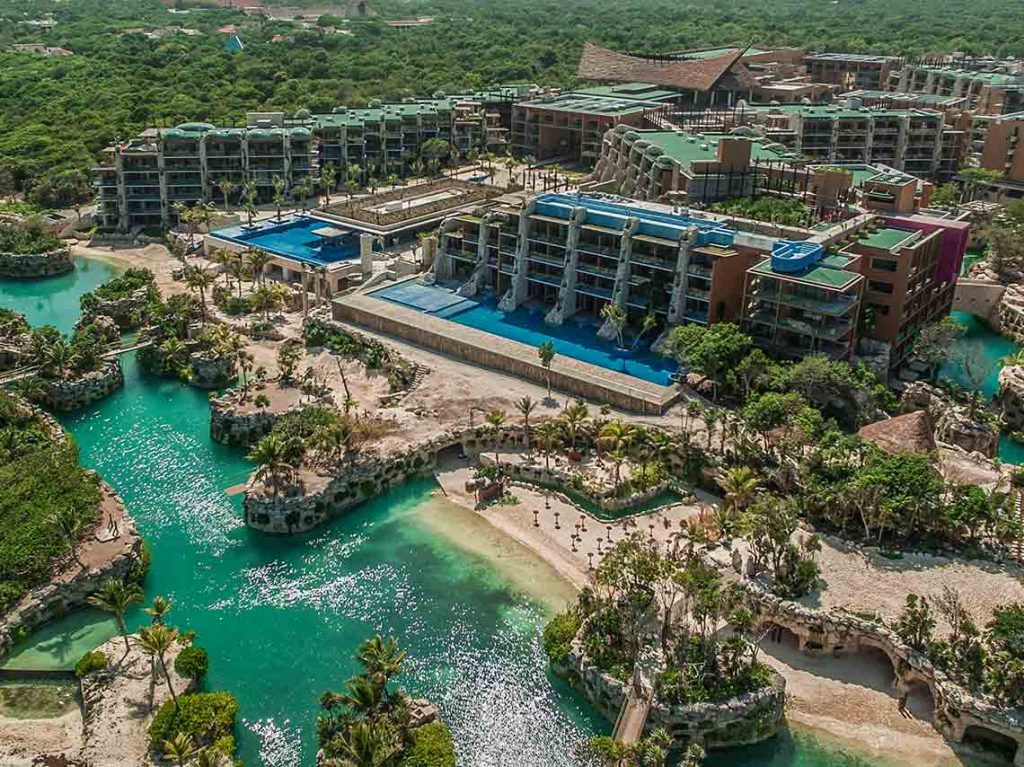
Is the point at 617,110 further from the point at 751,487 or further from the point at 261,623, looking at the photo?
the point at 261,623

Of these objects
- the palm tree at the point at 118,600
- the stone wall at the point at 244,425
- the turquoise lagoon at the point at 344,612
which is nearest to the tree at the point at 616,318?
the turquoise lagoon at the point at 344,612

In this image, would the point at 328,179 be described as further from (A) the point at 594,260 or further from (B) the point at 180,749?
(B) the point at 180,749

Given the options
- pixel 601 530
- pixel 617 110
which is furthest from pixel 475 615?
pixel 617 110

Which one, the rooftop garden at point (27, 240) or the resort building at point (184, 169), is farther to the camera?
the resort building at point (184, 169)

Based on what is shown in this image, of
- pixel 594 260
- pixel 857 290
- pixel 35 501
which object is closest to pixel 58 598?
pixel 35 501

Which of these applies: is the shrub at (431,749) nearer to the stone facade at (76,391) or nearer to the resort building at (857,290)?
the resort building at (857,290)

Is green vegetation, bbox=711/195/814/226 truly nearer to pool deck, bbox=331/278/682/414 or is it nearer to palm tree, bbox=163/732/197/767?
pool deck, bbox=331/278/682/414

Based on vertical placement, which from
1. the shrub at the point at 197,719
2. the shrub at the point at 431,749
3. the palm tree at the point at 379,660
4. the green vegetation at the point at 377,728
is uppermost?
the palm tree at the point at 379,660
